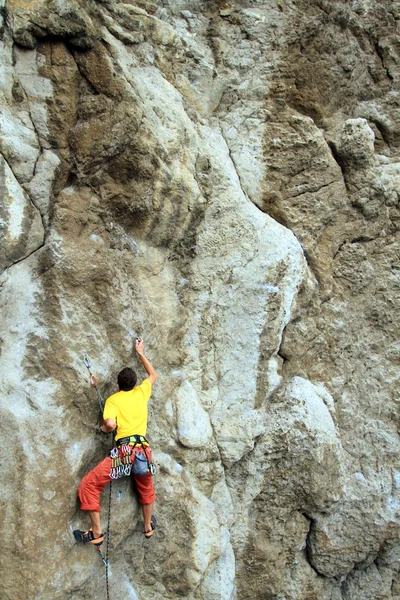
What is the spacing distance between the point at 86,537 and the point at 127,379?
124cm

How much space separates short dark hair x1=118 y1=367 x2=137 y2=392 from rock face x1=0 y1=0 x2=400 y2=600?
0.19 metres

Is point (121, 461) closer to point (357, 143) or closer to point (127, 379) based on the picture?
point (127, 379)

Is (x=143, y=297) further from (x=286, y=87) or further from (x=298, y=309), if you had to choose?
(x=286, y=87)

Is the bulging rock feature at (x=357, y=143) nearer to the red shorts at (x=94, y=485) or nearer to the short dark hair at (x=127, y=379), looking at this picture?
the short dark hair at (x=127, y=379)

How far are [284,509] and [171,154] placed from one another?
3548 millimetres

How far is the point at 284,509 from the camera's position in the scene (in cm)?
493

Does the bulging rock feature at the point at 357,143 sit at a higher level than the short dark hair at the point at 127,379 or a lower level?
higher

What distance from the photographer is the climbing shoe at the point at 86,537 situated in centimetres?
391

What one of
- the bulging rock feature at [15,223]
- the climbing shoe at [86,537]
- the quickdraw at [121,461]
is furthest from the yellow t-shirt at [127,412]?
the bulging rock feature at [15,223]

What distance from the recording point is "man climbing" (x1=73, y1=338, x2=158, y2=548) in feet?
12.8

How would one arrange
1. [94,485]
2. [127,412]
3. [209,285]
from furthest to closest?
[209,285] < [127,412] < [94,485]

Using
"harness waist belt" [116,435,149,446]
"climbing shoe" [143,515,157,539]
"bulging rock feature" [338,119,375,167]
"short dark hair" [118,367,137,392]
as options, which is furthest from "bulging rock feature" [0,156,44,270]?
"bulging rock feature" [338,119,375,167]

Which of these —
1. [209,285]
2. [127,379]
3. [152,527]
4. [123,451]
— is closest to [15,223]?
[127,379]

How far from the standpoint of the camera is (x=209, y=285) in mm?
4879
